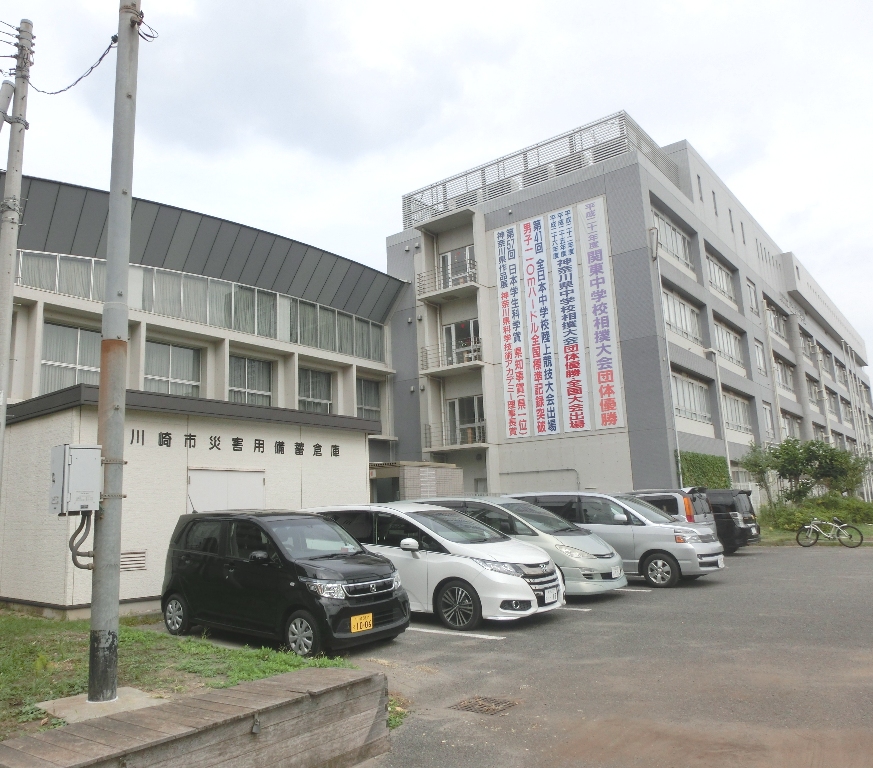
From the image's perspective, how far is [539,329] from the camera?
28938 millimetres

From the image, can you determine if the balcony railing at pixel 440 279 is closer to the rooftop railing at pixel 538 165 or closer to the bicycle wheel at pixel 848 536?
the rooftop railing at pixel 538 165

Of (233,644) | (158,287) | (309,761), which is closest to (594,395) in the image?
(158,287)

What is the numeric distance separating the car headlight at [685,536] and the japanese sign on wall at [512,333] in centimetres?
1541

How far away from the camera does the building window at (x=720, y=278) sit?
1376 inches

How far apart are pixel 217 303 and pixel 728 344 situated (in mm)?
24581

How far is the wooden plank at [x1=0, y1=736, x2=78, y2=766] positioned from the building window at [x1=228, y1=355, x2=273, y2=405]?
2334cm

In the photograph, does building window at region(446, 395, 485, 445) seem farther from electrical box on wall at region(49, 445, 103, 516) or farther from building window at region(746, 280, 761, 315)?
electrical box on wall at region(49, 445, 103, 516)

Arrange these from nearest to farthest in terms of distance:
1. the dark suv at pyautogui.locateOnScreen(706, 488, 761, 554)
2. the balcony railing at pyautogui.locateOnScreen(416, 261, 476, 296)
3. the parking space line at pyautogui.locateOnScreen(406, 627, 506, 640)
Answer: the parking space line at pyautogui.locateOnScreen(406, 627, 506, 640) → the dark suv at pyautogui.locateOnScreen(706, 488, 761, 554) → the balcony railing at pyautogui.locateOnScreen(416, 261, 476, 296)

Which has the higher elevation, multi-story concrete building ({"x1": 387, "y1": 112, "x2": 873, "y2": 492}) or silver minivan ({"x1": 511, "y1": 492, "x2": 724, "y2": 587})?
multi-story concrete building ({"x1": 387, "y1": 112, "x2": 873, "y2": 492})

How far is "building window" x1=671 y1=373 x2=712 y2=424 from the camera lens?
28.1m

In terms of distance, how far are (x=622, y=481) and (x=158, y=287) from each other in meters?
18.0

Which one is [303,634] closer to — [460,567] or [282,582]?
[282,582]

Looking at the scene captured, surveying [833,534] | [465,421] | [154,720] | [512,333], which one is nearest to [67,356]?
[465,421]

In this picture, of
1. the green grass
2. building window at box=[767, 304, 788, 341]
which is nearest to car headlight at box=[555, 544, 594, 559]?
the green grass
